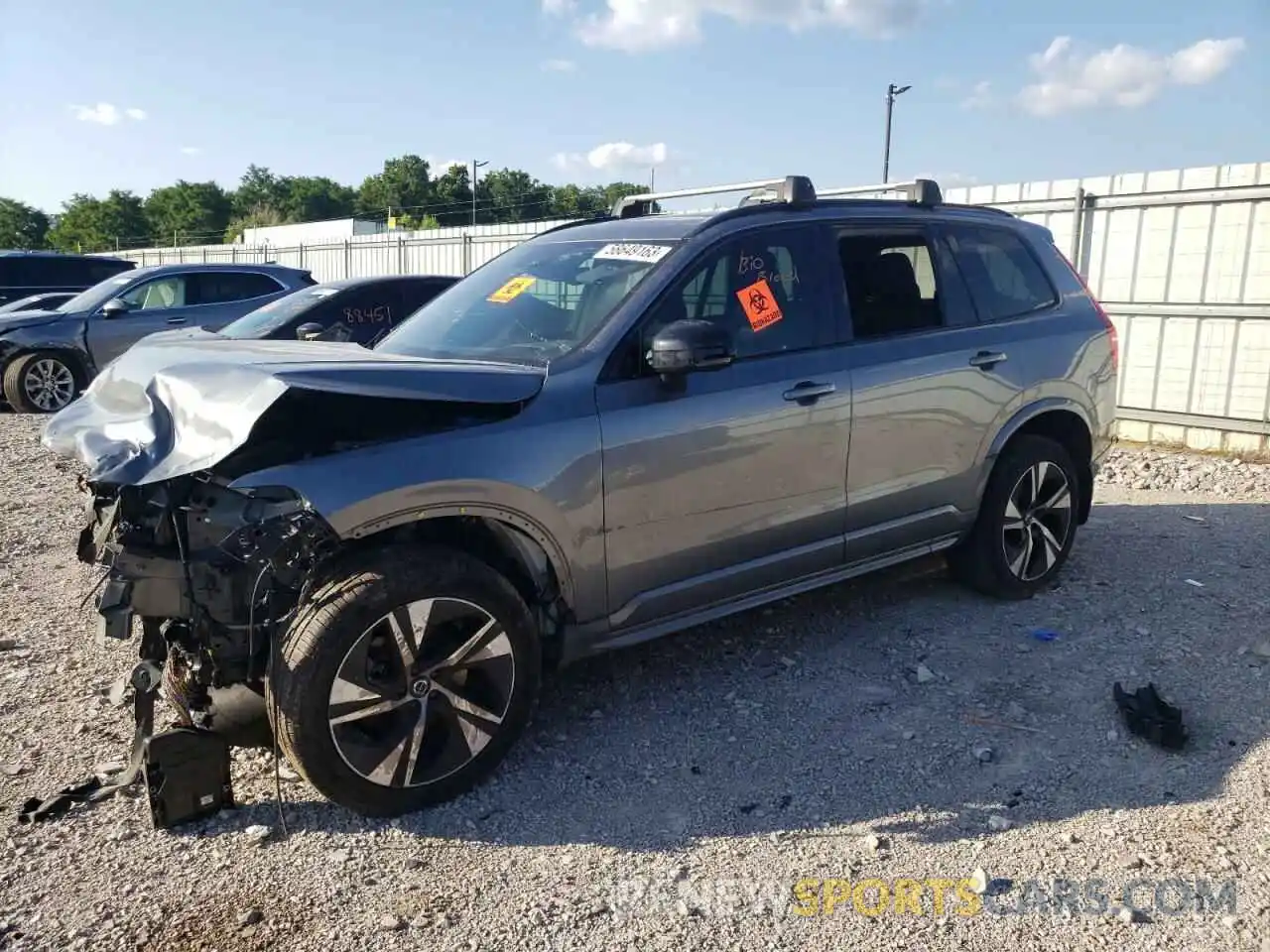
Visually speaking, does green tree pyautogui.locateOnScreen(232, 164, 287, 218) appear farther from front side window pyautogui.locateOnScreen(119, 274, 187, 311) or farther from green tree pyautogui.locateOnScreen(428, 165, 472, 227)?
front side window pyautogui.locateOnScreen(119, 274, 187, 311)

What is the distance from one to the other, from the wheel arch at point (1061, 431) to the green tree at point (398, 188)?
253 feet

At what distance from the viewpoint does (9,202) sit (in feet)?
248

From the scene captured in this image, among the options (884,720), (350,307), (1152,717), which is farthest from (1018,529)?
(350,307)

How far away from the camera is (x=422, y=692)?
313 cm

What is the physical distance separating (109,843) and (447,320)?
2319mm

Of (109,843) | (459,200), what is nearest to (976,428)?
(109,843)

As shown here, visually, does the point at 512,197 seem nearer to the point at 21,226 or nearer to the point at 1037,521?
the point at 21,226

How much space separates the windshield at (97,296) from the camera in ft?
38.5

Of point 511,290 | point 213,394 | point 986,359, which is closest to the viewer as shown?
point 213,394

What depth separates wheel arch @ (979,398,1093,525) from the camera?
4855 mm

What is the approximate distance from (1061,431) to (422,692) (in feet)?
12.4

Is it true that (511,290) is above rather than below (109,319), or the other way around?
above

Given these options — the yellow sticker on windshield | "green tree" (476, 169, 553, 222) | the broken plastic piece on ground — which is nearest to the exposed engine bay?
the yellow sticker on windshield

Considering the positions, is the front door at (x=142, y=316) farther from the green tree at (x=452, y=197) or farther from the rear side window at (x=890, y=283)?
the green tree at (x=452, y=197)
